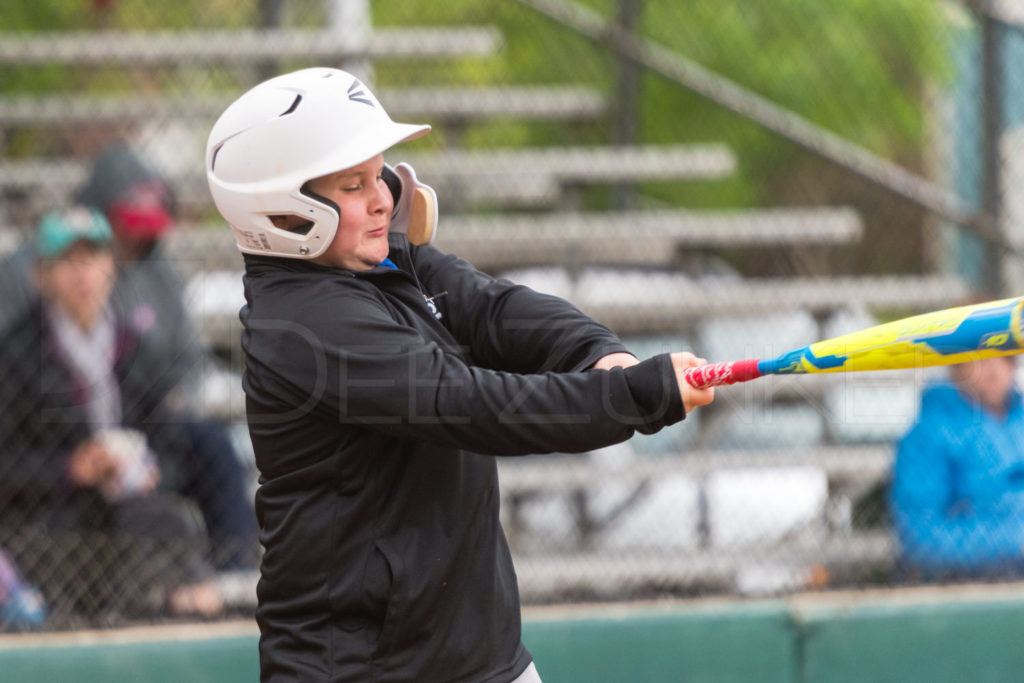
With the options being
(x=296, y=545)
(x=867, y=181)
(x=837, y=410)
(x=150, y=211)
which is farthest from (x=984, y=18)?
(x=296, y=545)

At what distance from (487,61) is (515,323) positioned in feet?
19.5

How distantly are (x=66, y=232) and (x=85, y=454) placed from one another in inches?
27.2

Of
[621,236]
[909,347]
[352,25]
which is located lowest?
[621,236]

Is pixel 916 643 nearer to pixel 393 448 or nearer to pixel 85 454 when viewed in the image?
pixel 393 448

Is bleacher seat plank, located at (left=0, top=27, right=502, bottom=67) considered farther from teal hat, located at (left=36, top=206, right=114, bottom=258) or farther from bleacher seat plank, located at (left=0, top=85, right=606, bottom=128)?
teal hat, located at (left=36, top=206, right=114, bottom=258)

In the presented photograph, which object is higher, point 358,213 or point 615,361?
point 358,213

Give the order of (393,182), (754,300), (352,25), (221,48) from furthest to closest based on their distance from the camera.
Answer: (352,25) < (221,48) < (754,300) < (393,182)

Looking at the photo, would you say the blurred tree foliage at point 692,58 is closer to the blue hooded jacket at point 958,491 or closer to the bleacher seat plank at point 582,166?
the bleacher seat plank at point 582,166

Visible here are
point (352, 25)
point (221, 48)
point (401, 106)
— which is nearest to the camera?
point (221, 48)

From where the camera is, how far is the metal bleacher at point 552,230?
4367mm

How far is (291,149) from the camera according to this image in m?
2.01

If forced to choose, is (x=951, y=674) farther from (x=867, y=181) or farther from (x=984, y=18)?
(x=984, y=18)

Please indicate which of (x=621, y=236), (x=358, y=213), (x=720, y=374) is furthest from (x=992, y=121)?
(x=358, y=213)

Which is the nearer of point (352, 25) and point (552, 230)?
point (552, 230)
